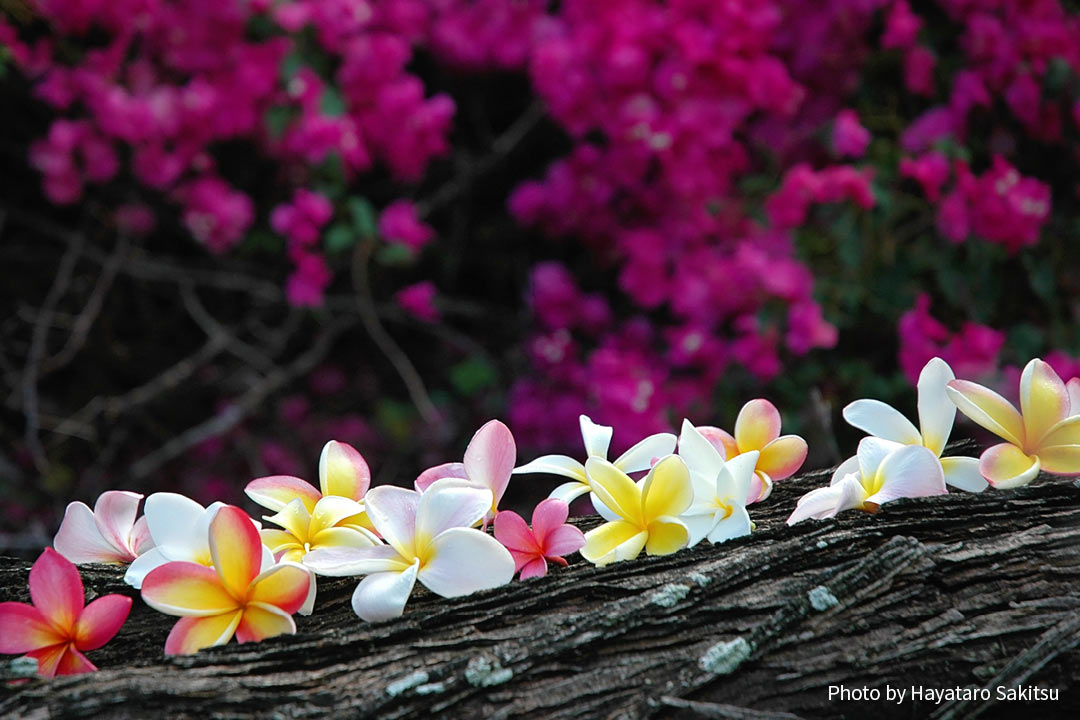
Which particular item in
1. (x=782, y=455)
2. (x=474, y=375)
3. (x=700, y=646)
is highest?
(x=474, y=375)

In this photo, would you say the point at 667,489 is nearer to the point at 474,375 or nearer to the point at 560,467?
the point at 560,467

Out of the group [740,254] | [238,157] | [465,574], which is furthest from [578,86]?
[465,574]

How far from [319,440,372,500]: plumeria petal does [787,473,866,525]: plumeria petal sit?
0.78ft

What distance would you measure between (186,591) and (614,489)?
211 mm

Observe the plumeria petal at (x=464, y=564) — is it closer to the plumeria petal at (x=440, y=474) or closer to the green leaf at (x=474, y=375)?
the plumeria petal at (x=440, y=474)

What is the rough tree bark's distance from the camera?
0.40 m

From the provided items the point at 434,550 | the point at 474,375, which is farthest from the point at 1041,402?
the point at 474,375

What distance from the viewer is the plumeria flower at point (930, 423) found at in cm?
51

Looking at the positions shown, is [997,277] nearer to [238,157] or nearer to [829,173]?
[829,173]

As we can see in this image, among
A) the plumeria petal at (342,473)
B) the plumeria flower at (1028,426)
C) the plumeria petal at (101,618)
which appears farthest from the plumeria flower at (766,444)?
the plumeria petal at (101,618)

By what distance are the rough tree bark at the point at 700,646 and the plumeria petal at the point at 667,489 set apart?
0.03 meters

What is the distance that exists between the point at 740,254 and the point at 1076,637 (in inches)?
49.3

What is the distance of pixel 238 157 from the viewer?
6.98ft

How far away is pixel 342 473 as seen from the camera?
55cm
